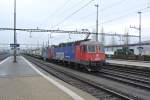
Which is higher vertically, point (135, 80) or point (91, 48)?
point (91, 48)

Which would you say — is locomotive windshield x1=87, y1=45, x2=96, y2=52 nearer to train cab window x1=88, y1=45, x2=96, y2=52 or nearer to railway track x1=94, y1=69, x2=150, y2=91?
train cab window x1=88, y1=45, x2=96, y2=52

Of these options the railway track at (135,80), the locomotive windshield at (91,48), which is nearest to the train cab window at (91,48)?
the locomotive windshield at (91,48)

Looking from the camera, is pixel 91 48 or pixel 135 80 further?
pixel 91 48

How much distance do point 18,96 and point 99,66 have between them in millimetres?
19342

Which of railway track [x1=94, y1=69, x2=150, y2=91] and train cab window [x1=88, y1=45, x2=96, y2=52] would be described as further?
train cab window [x1=88, y1=45, x2=96, y2=52]

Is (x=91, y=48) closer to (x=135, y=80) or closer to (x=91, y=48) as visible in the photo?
(x=91, y=48)

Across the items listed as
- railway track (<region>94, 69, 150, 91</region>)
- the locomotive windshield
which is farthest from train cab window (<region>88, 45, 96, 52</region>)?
railway track (<region>94, 69, 150, 91</region>)

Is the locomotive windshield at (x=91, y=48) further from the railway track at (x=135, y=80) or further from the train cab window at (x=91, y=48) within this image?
the railway track at (x=135, y=80)

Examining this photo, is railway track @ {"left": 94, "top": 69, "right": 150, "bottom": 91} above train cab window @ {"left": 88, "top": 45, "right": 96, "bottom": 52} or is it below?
below

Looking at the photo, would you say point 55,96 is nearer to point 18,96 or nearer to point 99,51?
point 18,96

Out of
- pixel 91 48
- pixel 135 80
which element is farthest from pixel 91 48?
pixel 135 80

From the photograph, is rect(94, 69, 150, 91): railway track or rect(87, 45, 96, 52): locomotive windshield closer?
rect(94, 69, 150, 91): railway track

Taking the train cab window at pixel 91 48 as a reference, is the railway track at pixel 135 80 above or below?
below

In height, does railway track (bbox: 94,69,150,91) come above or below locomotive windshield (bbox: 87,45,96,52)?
below
